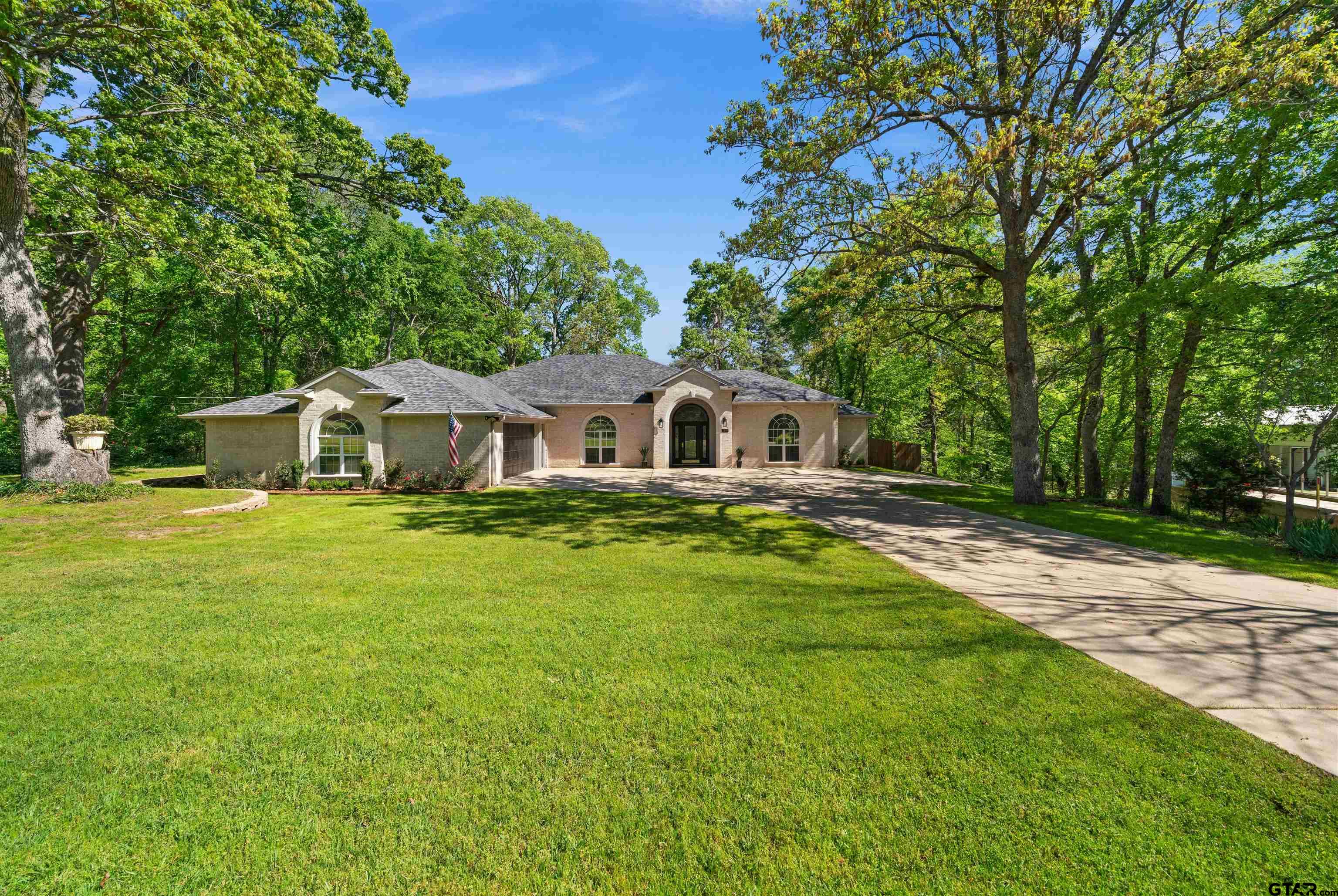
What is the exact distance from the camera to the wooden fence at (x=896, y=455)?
2669cm

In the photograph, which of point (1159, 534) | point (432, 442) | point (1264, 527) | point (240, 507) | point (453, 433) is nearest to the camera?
point (1159, 534)

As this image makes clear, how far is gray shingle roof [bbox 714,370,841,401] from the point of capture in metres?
25.8

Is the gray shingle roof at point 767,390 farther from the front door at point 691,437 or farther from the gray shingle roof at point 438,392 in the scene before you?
the gray shingle roof at point 438,392

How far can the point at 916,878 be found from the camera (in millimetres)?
2406

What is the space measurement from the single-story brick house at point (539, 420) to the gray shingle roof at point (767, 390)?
85 millimetres

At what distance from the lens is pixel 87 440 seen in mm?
12531

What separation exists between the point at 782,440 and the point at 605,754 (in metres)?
24.1

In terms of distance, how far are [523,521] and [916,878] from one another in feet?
33.7

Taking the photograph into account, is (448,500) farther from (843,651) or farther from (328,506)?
(843,651)

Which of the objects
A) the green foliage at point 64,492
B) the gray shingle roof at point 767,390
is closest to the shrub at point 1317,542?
the gray shingle roof at point 767,390

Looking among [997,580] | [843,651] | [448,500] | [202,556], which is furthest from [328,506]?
[997,580]

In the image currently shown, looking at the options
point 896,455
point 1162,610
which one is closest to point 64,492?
point 1162,610

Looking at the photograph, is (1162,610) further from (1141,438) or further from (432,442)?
(432,442)

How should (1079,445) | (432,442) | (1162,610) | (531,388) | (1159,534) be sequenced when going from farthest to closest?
(531,388)
(1079,445)
(432,442)
(1159,534)
(1162,610)
